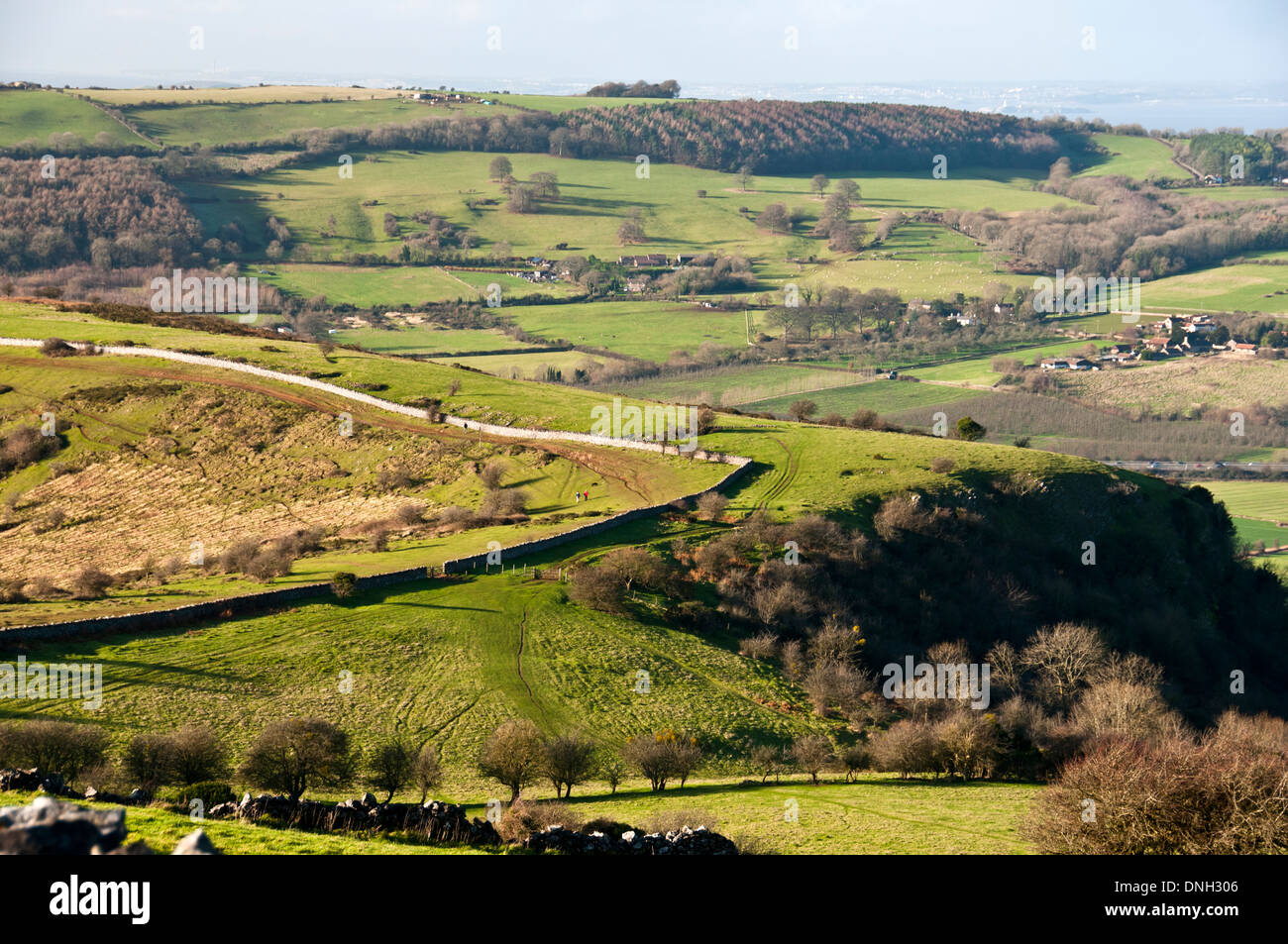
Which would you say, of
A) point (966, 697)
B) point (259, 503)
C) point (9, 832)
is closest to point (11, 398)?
point (259, 503)

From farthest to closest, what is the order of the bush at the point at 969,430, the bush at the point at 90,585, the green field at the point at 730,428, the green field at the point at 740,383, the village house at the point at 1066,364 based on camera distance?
the village house at the point at 1066,364, the green field at the point at 740,383, the bush at the point at 969,430, the green field at the point at 730,428, the bush at the point at 90,585

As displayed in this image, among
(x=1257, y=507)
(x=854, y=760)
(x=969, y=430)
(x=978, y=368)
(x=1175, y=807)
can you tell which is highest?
(x=978, y=368)

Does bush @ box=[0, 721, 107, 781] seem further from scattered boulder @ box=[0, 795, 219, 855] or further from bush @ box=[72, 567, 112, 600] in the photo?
scattered boulder @ box=[0, 795, 219, 855]

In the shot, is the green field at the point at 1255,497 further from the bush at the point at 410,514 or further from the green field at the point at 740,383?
the bush at the point at 410,514

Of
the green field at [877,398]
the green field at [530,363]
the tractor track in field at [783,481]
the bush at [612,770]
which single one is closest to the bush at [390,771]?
the bush at [612,770]

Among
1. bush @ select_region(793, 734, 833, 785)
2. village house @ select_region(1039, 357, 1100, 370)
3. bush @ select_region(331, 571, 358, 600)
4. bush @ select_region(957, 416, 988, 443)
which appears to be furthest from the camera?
village house @ select_region(1039, 357, 1100, 370)

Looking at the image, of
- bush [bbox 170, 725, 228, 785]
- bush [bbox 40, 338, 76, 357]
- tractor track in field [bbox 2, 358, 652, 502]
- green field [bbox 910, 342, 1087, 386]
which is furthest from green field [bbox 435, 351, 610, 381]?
bush [bbox 170, 725, 228, 785]

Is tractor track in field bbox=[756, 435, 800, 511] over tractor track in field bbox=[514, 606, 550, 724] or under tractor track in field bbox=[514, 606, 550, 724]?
over

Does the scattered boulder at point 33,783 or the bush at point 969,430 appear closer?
the scattered boulder at point 33,783

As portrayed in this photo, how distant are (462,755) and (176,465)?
5088 cm

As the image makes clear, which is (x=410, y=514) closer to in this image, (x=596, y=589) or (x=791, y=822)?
(x=596, y=589)

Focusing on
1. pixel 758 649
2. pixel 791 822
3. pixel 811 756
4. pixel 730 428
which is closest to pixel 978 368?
pixel 730 428
